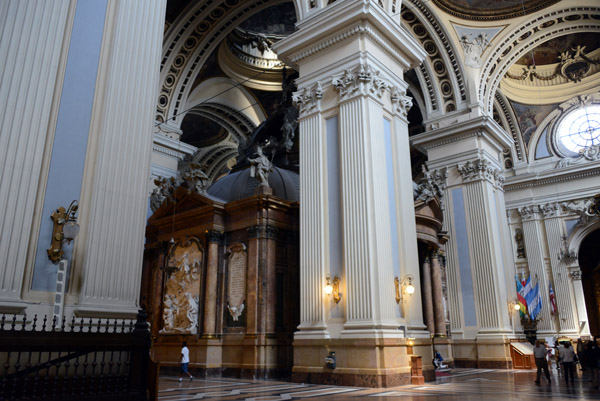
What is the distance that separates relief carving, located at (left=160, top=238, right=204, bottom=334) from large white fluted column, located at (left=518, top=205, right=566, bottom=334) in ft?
50.0

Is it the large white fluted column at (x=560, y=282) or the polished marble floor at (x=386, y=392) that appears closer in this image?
the polished marble floor at (x=386, y=392)

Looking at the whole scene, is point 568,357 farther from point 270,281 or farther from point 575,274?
point 575,274

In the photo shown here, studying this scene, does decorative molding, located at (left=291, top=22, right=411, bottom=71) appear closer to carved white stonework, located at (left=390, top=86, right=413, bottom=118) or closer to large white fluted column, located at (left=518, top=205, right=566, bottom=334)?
carved white stonework, located at (left=390, top=86, right=413, bottom=118)

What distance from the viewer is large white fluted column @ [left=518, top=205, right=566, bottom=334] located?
69.5 feet

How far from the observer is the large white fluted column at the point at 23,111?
536cm

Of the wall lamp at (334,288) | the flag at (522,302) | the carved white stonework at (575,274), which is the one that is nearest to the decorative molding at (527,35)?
the flag at (522,302)

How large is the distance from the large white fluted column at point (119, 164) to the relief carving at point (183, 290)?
22.6 ft

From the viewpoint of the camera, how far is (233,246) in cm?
1315

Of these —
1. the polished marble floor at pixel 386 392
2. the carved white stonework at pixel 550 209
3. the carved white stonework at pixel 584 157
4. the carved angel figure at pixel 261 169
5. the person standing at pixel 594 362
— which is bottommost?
the polished marble floor at pixel 386 392

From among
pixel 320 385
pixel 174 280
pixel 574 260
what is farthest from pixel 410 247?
pixel 574 260

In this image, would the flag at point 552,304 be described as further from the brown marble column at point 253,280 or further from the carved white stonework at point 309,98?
the carved white stonework at point 309,98

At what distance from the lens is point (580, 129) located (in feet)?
77.2

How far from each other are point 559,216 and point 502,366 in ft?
33.1

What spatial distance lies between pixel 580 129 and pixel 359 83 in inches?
681
